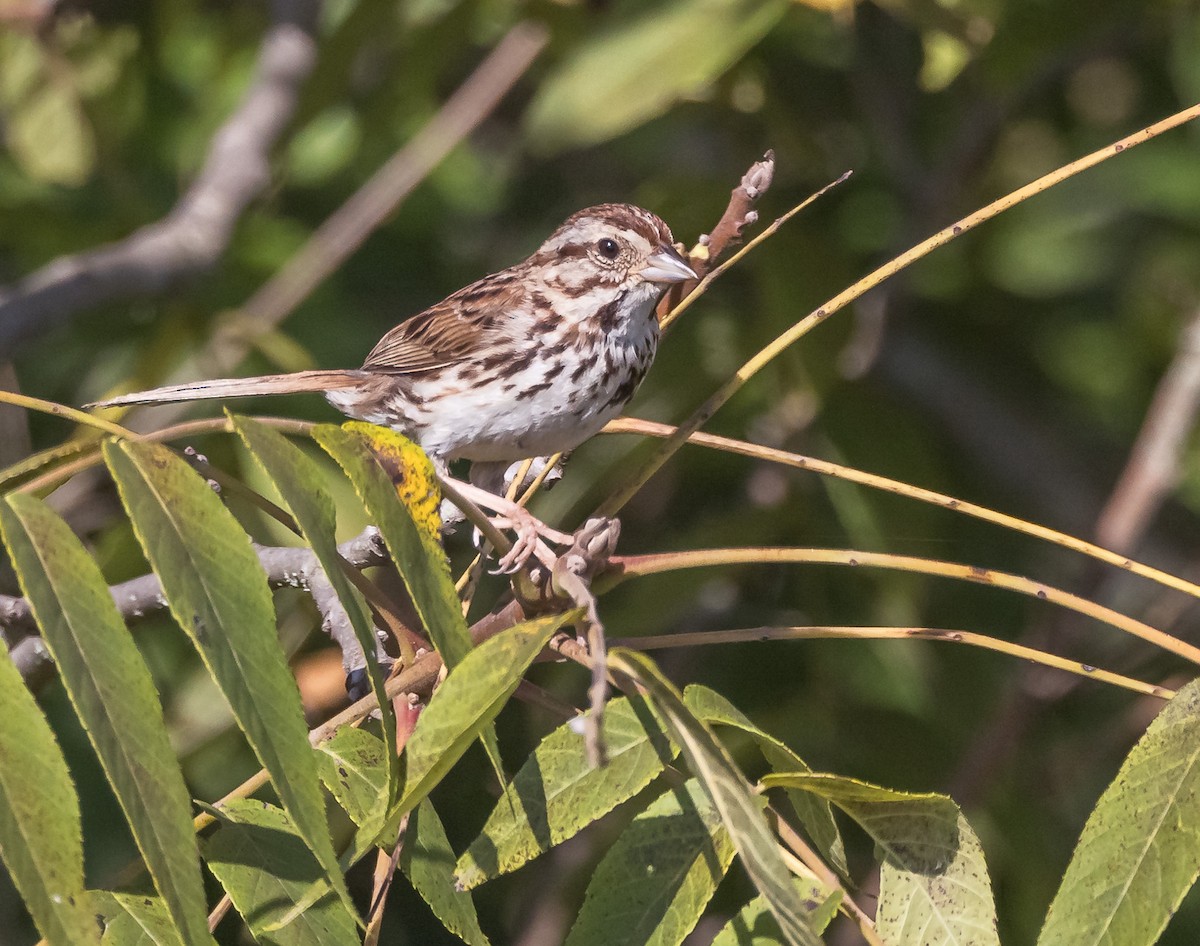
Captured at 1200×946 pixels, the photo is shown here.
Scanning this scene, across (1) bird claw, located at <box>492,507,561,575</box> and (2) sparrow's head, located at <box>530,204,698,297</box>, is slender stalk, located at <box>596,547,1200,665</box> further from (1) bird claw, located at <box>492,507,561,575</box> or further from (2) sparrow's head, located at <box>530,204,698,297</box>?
(2) sparrow's head, located at <box>530,204,698,297</box>

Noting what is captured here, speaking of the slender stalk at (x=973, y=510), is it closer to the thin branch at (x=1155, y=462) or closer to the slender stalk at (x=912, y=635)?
the slender stalk at (x=912, y=635)

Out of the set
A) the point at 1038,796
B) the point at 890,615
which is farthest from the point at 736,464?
the point at 1038,796

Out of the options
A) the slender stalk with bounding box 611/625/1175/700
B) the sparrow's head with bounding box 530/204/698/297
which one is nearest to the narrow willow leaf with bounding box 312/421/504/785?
the slender stalk with bounding box 611/625/1175/700

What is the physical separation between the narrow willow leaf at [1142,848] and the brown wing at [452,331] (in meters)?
1.95

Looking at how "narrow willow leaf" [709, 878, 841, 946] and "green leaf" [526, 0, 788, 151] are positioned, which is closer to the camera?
"narrow willow leaf" [709, 878, 841, 946]

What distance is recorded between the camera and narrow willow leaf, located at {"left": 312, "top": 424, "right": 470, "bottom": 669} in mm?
1510

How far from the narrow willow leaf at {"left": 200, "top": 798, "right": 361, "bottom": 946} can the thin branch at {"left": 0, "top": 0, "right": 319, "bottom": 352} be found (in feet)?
5.22

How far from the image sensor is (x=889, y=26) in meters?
3.98

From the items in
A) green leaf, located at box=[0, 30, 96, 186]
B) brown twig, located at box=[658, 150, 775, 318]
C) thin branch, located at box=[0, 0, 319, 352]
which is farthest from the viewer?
green leaf, located at box=[0, 30, 96, 186]

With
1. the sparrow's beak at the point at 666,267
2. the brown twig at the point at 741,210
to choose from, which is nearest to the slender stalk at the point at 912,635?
the brown twig at the point at 741,210

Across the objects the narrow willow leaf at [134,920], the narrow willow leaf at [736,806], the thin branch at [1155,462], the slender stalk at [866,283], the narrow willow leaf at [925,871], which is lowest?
the thin branch at [1155,462]

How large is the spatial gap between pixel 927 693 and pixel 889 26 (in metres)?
1.72

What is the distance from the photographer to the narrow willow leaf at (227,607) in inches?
55.6

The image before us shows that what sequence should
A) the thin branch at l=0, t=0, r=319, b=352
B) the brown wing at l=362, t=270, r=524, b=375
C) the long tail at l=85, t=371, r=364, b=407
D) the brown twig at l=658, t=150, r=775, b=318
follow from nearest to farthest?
the brown twig at l=658, t=150, r=775, b=318
the long tail at l=85, t=371, r=364, b=407
the thin branch at l=0, t=0, r=319, b=352
the brown wing at l=362, t=270, r=524, b=375
